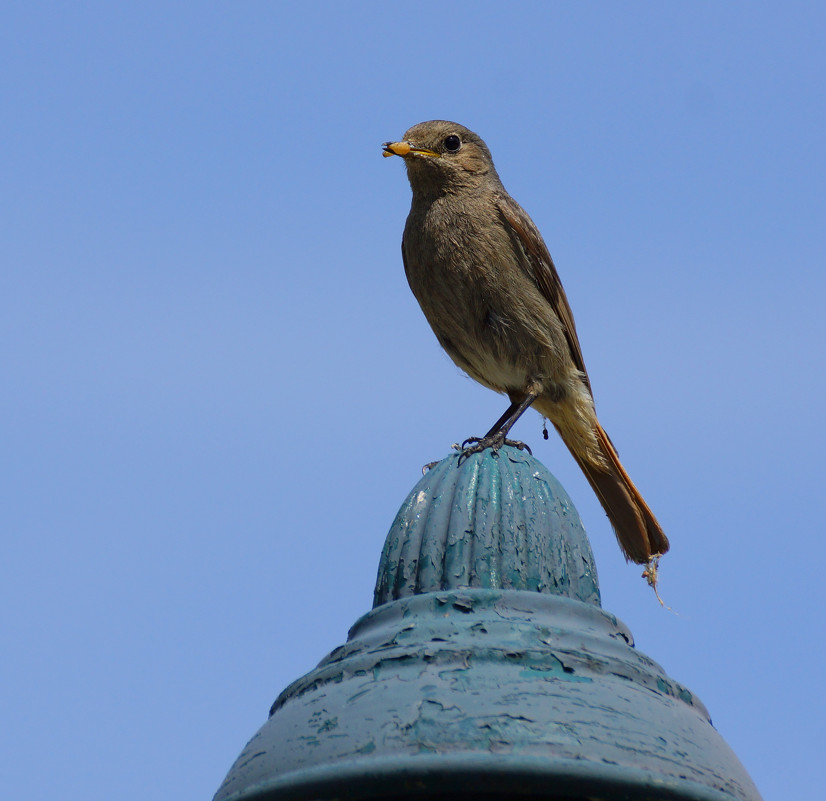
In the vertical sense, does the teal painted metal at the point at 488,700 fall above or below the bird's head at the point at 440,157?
below

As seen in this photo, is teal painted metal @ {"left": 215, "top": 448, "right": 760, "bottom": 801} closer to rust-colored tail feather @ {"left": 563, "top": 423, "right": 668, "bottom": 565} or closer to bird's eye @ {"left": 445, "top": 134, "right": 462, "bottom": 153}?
rust-colored tail feather @ {"left": 563, "top": 423, "right": 668, "bottom": 565}

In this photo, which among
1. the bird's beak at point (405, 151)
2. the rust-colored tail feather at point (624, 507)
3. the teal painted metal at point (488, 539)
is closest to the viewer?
the teal painted metal at point (488, 539)

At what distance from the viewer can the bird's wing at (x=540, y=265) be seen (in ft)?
17.4

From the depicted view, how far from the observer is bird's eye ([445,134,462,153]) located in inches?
221

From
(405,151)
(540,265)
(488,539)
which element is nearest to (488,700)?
(488,539)

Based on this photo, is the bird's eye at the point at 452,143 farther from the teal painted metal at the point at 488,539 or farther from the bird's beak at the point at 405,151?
the teal painted metal at the point at 488,539

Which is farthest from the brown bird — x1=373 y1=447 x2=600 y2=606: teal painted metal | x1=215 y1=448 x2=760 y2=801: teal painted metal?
x1=215 y1=448 x2=760 y2=801: teal painted metal

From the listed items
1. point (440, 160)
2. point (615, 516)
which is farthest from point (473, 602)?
point (440, 160)

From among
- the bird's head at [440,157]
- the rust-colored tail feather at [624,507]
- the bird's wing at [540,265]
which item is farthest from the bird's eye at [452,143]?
the rust-colored tail feather at [624,507]

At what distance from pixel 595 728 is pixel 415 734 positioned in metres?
0.30

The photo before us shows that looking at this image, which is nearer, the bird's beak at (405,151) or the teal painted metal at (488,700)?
the teal painted metal at (488,700)

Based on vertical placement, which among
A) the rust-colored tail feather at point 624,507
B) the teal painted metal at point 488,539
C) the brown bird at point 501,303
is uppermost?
the brown bird at point 501,303

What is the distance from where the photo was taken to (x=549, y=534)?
7.88 ft

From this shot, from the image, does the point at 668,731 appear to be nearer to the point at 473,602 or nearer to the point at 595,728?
the point at 595,728
